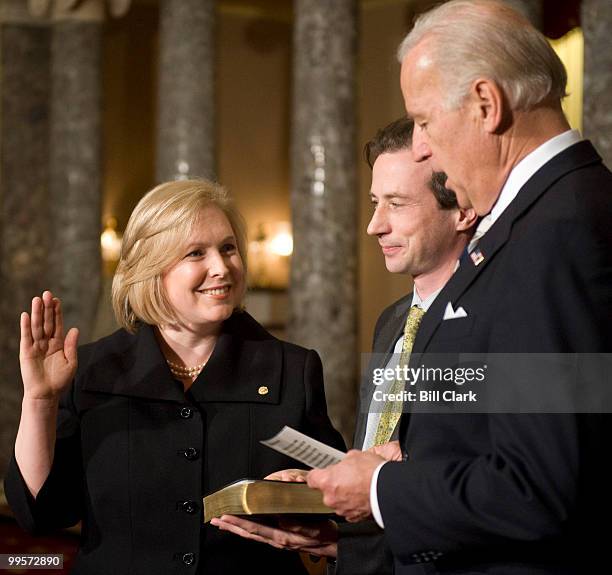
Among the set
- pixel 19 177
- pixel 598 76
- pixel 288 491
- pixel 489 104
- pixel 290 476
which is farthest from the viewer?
pixel 19 177

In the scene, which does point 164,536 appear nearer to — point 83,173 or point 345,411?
point 345,411

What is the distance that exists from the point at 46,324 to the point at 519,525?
4.97 feet

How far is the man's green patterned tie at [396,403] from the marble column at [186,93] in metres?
7.18

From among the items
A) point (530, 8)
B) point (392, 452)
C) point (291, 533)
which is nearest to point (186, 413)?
point (291, 533)

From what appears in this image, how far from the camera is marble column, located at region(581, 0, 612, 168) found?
4.84 meters

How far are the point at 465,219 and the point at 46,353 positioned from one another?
1.18 meters

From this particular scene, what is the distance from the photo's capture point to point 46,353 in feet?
8.71

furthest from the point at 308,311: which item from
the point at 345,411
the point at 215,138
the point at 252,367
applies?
the point at 252,367

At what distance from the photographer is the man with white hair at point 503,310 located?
157cm

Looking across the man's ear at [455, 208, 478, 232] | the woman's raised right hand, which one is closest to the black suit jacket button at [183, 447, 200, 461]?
the woman's raised right hand

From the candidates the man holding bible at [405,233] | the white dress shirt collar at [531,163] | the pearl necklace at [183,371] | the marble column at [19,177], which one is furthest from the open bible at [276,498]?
the marble column at [19,177]

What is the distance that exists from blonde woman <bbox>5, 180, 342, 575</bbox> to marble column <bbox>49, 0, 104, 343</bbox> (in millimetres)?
7086

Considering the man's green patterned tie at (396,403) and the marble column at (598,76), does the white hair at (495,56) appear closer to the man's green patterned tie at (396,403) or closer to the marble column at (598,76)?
the man's green patterned tie at (396,403)

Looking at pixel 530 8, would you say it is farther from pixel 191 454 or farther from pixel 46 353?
pixel 46 353
